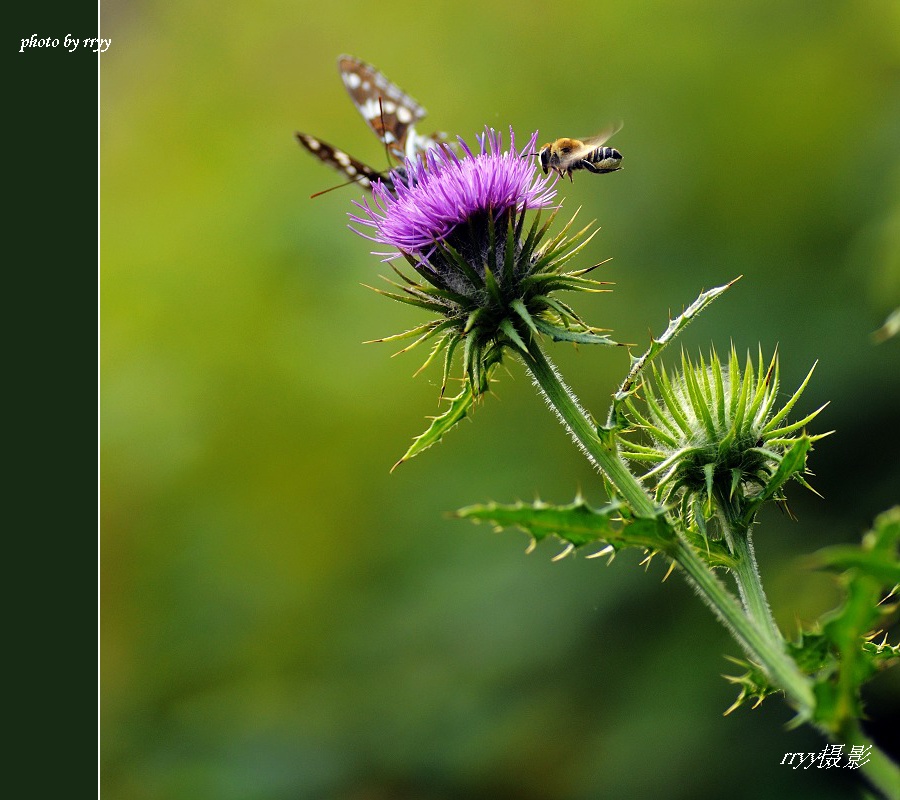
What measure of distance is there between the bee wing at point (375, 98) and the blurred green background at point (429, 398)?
1586 millimetres

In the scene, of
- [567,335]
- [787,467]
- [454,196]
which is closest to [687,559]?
[787,467]

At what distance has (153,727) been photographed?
6.64 m

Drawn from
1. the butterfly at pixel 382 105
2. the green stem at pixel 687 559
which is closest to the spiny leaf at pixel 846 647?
the green stem at pixel 687 559

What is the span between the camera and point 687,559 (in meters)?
2.62

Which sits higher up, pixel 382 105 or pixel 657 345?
pixel 382 105

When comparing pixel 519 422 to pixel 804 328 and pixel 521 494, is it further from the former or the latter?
pixel 804 328

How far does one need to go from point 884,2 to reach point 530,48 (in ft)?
10.5

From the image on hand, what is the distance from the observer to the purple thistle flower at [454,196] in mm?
3477

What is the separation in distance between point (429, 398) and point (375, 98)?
2865mm

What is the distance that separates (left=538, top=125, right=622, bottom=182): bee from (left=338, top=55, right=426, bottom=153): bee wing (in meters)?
1.40

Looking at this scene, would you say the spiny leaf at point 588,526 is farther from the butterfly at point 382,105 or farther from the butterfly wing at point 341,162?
the butterfly at point 382,105

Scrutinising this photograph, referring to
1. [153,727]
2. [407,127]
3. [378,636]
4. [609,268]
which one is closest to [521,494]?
[378,636]

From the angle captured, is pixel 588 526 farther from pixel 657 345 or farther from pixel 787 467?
pixel 657 345

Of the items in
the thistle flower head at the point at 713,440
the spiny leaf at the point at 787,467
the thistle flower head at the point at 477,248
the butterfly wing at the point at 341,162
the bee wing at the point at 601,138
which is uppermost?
the butterfly wing at the point at 341,162
